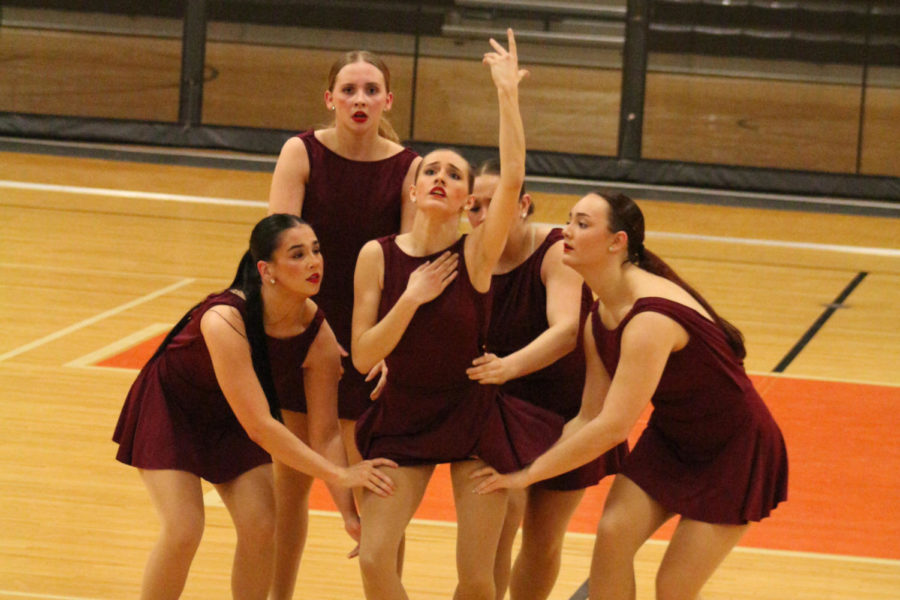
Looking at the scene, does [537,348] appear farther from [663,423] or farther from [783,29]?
[783,29]

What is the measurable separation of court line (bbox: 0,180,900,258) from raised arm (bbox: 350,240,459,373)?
680cm

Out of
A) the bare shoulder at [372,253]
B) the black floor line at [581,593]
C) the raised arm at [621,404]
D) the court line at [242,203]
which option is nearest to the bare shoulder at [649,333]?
the raised arm at [621,404]

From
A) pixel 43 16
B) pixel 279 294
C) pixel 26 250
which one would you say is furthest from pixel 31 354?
pixel 43 16

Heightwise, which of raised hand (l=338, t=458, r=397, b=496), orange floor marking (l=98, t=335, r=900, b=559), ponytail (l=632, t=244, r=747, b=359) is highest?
ponytail (l=632, t=244, r=747, b=359)

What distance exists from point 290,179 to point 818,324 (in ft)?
16.9

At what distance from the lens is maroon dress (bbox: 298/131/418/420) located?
409 cm

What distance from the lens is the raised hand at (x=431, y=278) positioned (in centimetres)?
347

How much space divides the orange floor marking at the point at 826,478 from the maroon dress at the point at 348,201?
1.54 meters

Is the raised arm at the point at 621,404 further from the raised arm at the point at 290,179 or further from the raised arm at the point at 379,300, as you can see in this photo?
the raised arm at the point at 290,179

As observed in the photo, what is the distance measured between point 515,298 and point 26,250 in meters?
6.17

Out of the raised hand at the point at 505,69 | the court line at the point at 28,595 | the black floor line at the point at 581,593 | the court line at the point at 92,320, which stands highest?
the raised hand at the point at 505,69

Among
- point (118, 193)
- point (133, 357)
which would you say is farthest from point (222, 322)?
point (118, 193)

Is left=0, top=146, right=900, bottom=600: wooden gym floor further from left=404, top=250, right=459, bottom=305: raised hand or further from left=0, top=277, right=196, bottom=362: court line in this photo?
left=404, top=250, right=459, bottom=305: raised hand

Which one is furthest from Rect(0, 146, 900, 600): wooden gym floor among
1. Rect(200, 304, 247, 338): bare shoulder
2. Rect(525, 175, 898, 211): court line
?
Rect(200, 304, 247, 338): bare shoulder
